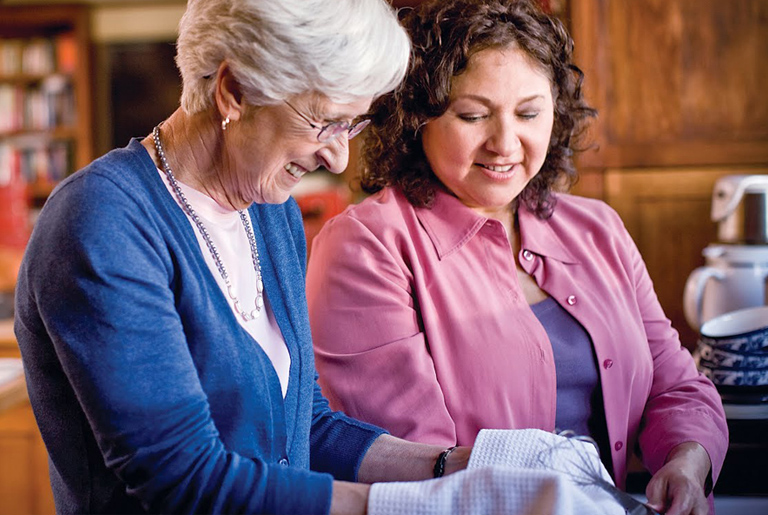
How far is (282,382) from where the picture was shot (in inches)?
45.4

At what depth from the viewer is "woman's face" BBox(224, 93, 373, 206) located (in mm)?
1064

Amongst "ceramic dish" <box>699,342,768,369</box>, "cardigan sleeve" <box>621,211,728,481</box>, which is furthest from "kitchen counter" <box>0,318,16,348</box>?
"ceramic dish" <box>699,342,768,369</box>

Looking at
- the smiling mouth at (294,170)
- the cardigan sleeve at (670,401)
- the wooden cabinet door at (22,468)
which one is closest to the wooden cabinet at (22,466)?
the wooden cabinet door at (22,468)

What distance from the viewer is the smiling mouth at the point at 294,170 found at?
1134 millimetres

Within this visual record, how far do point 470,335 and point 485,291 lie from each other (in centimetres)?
10

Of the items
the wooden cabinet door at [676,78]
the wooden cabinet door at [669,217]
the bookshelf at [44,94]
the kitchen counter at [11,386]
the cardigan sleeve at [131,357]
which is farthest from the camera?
the bookshelf at [44,94]

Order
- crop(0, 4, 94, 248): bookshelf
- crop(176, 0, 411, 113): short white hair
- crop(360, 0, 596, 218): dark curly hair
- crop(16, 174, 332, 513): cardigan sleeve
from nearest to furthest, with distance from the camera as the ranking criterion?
crop(16, 174, 332, 513): cardigan sleeve, crop(176, 0, 411, 113): short white hair, crop(360, 0, 596, 218): dark curly hair, crop(0, 4, 94, 248): bookshelf

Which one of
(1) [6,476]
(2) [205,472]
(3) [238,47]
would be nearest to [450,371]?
(2) [205,472]

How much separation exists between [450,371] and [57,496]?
26.1 inches

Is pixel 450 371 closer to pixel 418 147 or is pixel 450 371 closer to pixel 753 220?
pixel 418 147

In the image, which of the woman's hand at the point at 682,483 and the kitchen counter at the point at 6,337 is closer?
the woman's hand at the point at 682,483

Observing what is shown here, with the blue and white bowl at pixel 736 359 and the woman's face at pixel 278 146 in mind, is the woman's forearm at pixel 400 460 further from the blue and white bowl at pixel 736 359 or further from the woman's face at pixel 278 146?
the blue and white bowl at pixel 736 359

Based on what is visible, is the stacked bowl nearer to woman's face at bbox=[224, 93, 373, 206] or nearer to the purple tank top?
the purple tank top

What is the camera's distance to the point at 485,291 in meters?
1.49
